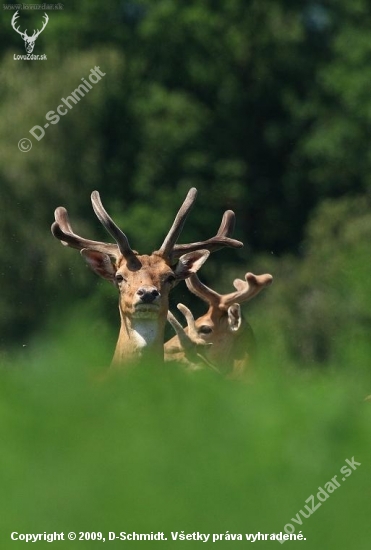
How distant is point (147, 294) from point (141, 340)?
0.28 meters

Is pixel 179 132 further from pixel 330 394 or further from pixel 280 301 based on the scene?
pixel 330 394

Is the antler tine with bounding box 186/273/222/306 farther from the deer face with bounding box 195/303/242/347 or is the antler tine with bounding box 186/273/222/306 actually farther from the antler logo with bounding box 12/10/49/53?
the antler logo with bounding box 12/10/49/53

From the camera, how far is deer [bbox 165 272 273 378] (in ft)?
44.0

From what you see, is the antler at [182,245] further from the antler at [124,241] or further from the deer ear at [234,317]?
the deer ear at [234,317]

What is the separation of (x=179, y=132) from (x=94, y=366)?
125 feet

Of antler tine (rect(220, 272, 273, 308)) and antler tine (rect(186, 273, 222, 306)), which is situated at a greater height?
antler tine (rect(220, 272, 273, 308))

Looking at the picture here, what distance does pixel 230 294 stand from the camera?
1488 centimetres

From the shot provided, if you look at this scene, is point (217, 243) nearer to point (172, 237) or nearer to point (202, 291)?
point (172, 237)

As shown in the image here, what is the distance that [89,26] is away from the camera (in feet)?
151

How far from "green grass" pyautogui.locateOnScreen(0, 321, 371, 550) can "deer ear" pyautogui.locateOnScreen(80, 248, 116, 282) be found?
272 inches

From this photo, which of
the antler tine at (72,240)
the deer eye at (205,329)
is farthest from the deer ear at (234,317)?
the antler tine at (72,240)

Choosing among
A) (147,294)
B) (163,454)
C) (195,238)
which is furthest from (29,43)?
(163,454)

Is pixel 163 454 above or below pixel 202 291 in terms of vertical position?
below

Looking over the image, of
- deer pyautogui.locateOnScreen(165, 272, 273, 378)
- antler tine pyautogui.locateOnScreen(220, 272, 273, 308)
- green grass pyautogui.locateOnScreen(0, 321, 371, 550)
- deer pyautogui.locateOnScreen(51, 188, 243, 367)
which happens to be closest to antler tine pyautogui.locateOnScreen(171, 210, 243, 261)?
deer pyautogui.locateOnScreen(51, 188, 243, 367)
